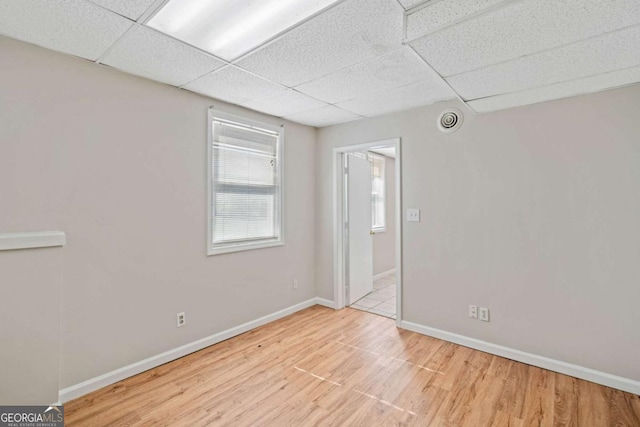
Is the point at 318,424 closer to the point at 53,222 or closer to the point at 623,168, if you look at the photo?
the point at 53,222

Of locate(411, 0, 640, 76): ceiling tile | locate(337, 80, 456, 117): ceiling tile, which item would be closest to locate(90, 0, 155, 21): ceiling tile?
locate(411, 0, 640, 76): ceiling tile

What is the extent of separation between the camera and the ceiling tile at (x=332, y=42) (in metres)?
1.59

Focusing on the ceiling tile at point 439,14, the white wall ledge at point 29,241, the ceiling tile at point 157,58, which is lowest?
the white wall ledge at point 29,241

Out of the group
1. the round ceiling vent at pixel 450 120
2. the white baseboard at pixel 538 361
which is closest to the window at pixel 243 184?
the round ceiling vent at pixel 450 120

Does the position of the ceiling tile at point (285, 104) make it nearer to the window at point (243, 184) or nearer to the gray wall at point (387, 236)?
the window at point (243, 184)

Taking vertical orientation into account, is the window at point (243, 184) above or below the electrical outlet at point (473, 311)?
above

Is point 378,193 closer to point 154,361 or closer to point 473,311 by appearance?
point 473,311

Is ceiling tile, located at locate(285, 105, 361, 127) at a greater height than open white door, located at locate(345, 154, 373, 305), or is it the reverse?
ceiling tile, located at locate(285, 105, 361, 127)

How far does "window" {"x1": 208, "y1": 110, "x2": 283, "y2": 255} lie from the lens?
9.70 ft

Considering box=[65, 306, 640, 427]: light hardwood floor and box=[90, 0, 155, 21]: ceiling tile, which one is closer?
box=[90, 0, 155, 21]: ceiling tile

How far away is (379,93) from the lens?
274cm

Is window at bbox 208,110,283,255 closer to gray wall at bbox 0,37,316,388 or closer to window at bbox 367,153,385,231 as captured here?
gray wall at bbox 0,37,316,388

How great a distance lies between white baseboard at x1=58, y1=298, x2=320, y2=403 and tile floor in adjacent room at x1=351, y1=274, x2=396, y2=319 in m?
1.11

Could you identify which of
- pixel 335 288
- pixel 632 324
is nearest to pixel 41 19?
pixel 335 288
